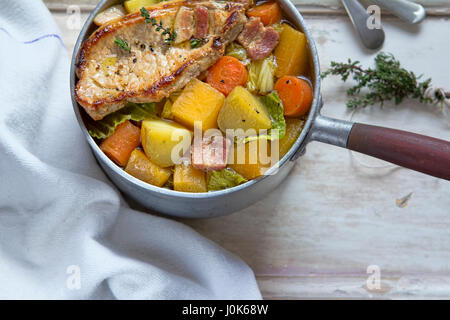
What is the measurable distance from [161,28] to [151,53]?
3.6 inches

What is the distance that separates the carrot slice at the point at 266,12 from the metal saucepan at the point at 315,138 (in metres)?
0.03

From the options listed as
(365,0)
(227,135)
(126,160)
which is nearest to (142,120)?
(126,160)

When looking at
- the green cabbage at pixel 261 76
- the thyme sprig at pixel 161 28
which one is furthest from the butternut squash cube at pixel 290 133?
the thyme sprig at pixel 161 28

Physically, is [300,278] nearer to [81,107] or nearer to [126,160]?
[126,160]

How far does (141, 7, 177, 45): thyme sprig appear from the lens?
Answer: 1.85 metres

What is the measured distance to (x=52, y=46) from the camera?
2.23 metres

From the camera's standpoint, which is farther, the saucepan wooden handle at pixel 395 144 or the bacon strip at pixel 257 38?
the bacon strip at pixel 257 38

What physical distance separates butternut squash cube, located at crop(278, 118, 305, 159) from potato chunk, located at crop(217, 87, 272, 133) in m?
0.07

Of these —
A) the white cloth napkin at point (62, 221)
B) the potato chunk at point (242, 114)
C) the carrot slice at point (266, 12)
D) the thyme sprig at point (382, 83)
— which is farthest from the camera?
the thyme sprig at point (382, 83)

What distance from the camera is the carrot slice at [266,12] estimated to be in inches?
77.0

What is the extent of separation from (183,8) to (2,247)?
47.2 inches

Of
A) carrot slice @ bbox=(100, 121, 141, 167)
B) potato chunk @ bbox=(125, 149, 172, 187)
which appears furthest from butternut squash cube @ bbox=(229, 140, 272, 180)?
carrot slice @ bbox=(100, 121, 141, 167)

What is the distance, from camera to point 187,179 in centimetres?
188

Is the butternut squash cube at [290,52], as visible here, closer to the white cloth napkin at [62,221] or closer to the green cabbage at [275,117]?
the green cabbage at [275,117]
